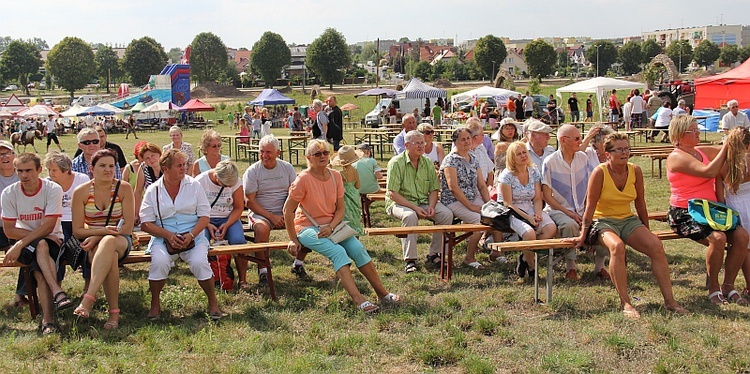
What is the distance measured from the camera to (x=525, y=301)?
563cm

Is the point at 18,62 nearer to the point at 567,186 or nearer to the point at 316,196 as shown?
the point at 316,196

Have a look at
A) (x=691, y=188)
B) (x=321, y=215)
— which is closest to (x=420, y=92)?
(x=321, y=215)

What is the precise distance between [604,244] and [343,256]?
1.96 m

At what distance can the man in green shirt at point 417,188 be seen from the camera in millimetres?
7016

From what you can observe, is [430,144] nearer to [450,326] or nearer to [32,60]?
[450,326]

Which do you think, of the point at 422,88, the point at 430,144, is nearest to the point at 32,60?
the point at 422,88

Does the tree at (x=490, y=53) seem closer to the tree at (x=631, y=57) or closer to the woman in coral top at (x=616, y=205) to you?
the tree at (x=631, y=57)

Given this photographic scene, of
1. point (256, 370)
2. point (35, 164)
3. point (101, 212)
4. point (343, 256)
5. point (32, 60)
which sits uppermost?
point (32, 60)

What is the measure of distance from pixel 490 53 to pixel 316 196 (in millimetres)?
84530

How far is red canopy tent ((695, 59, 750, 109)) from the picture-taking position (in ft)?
73.0

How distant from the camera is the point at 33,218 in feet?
18.4

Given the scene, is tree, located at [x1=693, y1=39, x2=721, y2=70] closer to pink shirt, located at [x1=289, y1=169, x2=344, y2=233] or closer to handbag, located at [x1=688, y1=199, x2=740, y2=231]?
handbag, located at [x1=688, y1=199, x2=740, y2=231]

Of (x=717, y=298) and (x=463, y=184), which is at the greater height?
(x=463, y=184)

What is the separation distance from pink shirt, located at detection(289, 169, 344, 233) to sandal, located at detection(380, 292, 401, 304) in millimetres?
806
